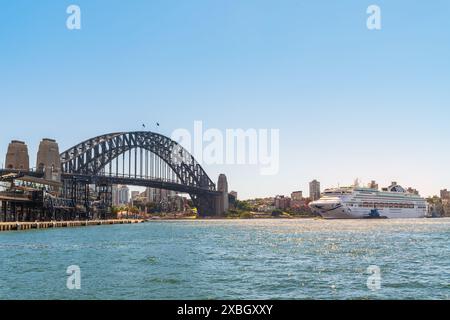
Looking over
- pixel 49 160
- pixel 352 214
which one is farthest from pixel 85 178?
pixel 352 214

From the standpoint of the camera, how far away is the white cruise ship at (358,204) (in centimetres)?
14012

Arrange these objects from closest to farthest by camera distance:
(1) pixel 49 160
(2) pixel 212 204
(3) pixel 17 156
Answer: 1. (3) pixel 17 156
2. (1) pixel 49 160
3. (2) pixel 212 204

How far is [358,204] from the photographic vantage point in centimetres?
14250

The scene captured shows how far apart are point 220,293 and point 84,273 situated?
9411 mm

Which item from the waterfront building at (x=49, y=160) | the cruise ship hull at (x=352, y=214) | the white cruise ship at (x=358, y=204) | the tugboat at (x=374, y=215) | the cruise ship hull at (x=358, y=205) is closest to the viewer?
the waterfront building at (x=49, y=160)

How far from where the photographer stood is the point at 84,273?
27.9m

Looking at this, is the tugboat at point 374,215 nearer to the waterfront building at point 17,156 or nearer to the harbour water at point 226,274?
the waterfront building at point 17,156

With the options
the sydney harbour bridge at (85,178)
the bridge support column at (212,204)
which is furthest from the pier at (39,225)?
the bridge support column at (212,204)

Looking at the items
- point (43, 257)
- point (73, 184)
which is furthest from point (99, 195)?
point (43, 257)

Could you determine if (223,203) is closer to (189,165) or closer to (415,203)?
(189,165)

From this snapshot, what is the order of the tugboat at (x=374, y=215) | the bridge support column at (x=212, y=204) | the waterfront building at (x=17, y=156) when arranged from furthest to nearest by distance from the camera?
the bridge support column at (x=212, y=204) < the tugboat at (x=374, y=215) < the waterfront building at (x=17, y=156)

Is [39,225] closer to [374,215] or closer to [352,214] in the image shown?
[352,214]

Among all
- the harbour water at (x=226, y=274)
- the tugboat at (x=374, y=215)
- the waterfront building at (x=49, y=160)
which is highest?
the waterfront building at (x=49, y=160)

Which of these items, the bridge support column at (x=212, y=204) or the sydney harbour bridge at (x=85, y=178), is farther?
the bridge support column at (x=212, y=204)
